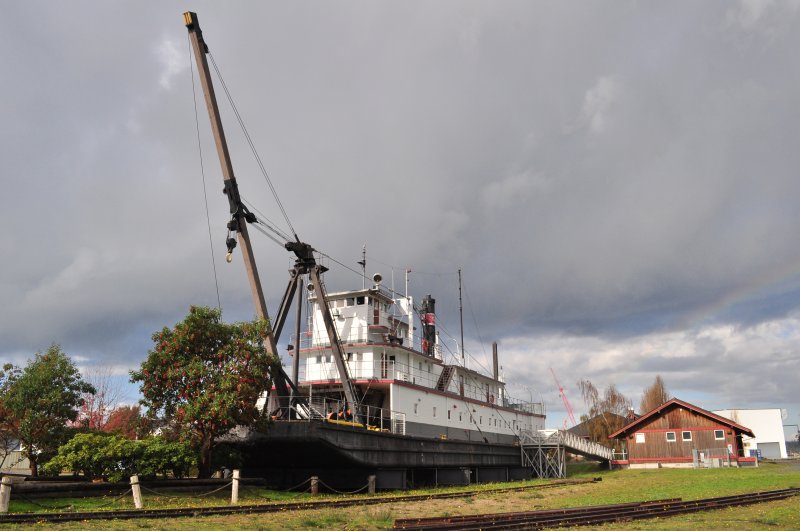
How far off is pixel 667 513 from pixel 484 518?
5.10 meters

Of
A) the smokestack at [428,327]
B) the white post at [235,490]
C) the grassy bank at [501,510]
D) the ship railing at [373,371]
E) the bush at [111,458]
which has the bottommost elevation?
the grassy bank at [501,510]

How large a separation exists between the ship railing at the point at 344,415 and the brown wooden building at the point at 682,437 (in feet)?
72.4

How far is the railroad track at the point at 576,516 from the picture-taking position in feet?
44.3

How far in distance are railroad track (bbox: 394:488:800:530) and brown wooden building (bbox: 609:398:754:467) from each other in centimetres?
2469

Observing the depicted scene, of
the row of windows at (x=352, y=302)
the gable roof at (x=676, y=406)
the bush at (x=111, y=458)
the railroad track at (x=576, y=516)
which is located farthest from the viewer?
the gable roof at (x=676, y=406)

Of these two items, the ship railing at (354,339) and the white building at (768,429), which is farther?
the white building at (768,429)

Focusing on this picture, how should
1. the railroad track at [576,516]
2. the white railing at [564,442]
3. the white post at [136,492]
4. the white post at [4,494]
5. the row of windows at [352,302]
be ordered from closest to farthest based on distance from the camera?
1. the railroad track at [576,516]
2. the white post at [4,494]
3. the white post at [136,492]
4. the row of windows at [352,302]
5. the white railing at [564,442]

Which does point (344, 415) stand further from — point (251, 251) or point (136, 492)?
point (136, 492)

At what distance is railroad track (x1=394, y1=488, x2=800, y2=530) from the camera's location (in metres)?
13.5

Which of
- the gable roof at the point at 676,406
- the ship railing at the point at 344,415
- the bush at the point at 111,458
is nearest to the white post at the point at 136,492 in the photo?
the bush at the point at 111,458

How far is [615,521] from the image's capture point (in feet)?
48.8

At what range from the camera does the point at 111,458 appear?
20.5 m

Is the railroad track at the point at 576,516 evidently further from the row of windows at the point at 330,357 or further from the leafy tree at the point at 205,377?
the row of windows at the point at 330,357

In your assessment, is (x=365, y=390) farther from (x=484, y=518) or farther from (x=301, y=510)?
(x=484, y=518)
